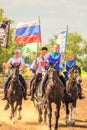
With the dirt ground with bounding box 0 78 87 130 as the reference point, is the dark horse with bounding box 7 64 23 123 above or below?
above

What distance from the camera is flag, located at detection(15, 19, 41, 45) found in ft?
81.2

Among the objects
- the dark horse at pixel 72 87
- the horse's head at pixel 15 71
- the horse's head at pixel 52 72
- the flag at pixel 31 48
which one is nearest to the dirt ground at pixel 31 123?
the dark horse at pixel 72 87

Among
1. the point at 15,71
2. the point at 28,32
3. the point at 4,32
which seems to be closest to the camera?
the point at 15,71

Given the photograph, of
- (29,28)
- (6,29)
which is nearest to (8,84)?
(29,28)

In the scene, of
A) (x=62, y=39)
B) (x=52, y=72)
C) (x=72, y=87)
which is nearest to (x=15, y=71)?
(x=52, y=72)

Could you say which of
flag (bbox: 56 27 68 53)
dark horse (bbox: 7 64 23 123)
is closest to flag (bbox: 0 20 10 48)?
flag (bbox: 56 27 68 53)

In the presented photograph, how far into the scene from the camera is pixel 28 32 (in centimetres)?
2578

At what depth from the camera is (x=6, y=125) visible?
19078 mm

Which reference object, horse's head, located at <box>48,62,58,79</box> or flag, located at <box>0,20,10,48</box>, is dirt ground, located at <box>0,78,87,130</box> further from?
flag, located at <box>0,20,10,48</box>

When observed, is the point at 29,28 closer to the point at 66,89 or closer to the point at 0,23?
the point at 66,89

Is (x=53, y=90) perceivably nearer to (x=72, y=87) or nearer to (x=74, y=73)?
(x=74, y=73)

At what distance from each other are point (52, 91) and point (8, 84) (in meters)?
3.02

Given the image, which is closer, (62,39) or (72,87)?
(72,87)

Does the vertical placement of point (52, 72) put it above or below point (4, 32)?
below
